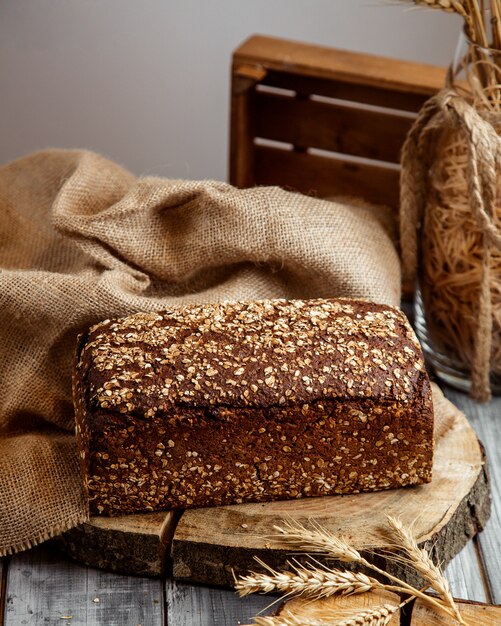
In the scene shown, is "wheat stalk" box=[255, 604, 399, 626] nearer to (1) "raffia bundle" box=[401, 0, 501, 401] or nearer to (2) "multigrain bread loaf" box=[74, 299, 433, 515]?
(2) "multigrain bread loaf" box=[74, 299, 433, 515]

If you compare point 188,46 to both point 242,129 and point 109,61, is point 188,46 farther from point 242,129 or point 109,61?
point 242,129

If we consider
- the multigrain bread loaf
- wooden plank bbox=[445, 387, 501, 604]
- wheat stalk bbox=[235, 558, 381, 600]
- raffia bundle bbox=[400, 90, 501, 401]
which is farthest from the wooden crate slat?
wheat stalk bbox=[235, 558, 381, 600]

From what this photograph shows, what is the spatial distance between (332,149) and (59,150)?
2.38 ft

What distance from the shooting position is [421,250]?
180 centimetres

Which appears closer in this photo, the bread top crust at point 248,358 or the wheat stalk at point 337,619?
the wheat stalk at point 337,619

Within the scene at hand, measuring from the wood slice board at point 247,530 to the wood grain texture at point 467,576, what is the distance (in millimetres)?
31

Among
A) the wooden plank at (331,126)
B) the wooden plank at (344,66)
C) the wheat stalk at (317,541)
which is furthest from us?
the wooden plank at (331,126)

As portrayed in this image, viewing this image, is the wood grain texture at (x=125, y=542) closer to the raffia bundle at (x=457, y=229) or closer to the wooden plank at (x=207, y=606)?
the wooden plank at (x=207, y=606)

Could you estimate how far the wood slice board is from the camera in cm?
134

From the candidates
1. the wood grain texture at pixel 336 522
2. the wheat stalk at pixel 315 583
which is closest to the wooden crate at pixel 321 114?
the wood grain texture at pixel 336 522

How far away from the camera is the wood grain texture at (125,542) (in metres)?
1.35

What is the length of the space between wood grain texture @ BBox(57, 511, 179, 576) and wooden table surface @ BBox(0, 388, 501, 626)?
0.02m

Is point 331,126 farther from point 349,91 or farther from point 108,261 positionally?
point 108,261

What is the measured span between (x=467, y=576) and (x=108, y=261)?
815 millimetres
